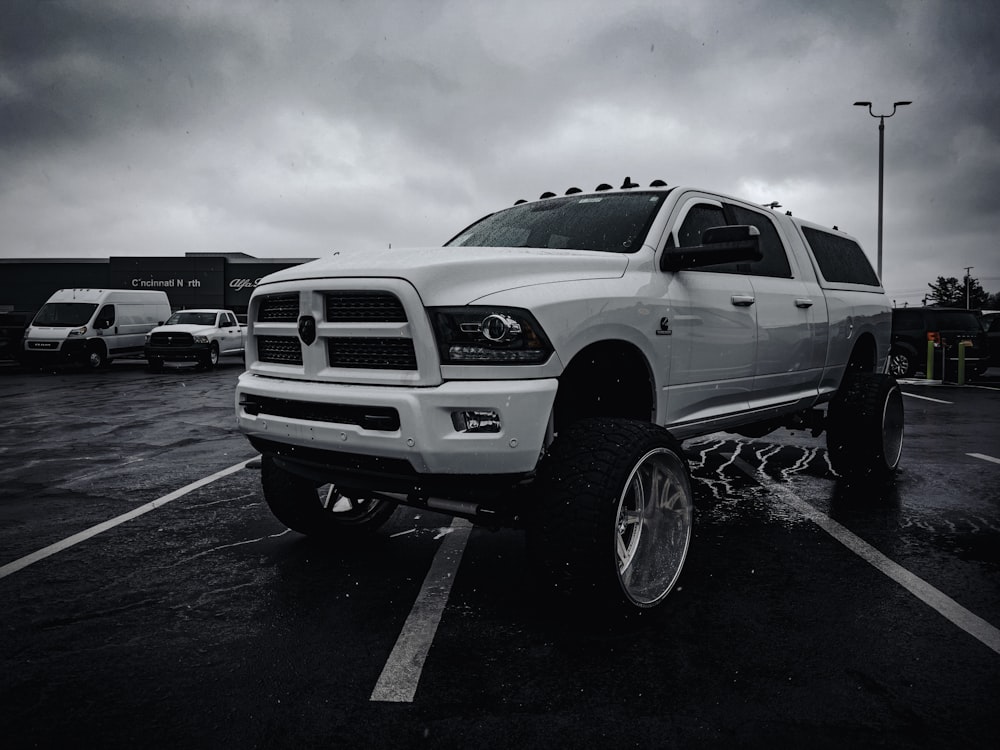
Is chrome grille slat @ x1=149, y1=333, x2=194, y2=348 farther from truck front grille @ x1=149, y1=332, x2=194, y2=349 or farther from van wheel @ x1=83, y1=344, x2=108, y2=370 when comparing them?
van wheel @ x1=83, y1=344, x2=108, y2=370

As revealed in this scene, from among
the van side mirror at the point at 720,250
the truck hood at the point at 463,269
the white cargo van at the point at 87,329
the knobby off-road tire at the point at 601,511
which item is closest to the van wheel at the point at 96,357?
the white cargo van at the point at 87,329

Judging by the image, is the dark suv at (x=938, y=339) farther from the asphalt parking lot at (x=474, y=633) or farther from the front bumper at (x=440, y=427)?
the front bumper at (x=440, y=427)

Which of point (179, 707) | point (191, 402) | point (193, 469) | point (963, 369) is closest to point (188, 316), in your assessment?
point (191, 402)

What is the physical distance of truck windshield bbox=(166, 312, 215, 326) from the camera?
22.6 m

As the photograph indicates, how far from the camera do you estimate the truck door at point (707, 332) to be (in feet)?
12.6

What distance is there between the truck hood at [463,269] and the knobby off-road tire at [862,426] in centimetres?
307

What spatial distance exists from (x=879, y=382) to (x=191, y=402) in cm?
1064

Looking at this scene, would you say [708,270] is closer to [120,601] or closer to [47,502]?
[120,601]

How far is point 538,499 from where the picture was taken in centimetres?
296

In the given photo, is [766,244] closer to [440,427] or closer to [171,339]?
[440,427]

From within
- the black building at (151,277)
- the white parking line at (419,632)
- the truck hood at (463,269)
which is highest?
the black building at (151,277)

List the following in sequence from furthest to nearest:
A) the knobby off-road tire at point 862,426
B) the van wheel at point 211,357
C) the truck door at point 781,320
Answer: the van wheel at point 211,357 → the knobby off-road tire at point 862,426 → the truck door at point 781,320

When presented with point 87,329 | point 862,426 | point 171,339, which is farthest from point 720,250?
point 87,329

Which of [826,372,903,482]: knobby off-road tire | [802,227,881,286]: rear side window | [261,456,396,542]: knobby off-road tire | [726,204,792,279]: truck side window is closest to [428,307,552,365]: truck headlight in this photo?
[261,456,396,542]: knobby off-road tire
